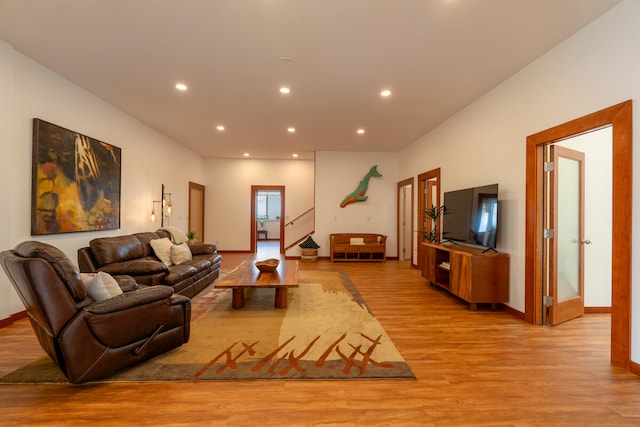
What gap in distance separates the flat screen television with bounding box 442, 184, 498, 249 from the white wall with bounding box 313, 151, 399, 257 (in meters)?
3.10

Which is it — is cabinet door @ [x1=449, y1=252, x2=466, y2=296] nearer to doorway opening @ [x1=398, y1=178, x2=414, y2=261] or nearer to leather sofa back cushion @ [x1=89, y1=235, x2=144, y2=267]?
doorway opening @ [x1=398, y1=178, x2=414, y2=261]

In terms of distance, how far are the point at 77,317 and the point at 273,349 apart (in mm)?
1521

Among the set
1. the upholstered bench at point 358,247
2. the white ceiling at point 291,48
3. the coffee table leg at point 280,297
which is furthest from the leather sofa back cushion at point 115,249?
the upholstered bench at point 358,247

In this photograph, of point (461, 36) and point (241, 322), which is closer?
point (461, 36)

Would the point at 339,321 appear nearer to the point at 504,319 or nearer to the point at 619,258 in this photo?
the point at 504,319

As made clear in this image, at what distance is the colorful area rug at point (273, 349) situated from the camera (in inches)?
89.0

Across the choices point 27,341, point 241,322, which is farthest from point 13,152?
point 241,322

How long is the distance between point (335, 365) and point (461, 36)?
3315 mm

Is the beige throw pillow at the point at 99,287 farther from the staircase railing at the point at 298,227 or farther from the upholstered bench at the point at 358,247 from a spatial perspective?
the staircase railing at the point at 298,227

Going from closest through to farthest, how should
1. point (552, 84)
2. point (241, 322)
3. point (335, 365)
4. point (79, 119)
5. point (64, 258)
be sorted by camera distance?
point (64, 258)
point (335, 365)
point (552, 84)
point (241, 322)
point (79, 119)

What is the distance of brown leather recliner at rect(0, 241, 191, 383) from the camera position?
6.28 feet

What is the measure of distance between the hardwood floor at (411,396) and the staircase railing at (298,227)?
6877 millimetres

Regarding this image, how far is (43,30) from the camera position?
2869 millimetres

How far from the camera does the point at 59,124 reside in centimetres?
384
